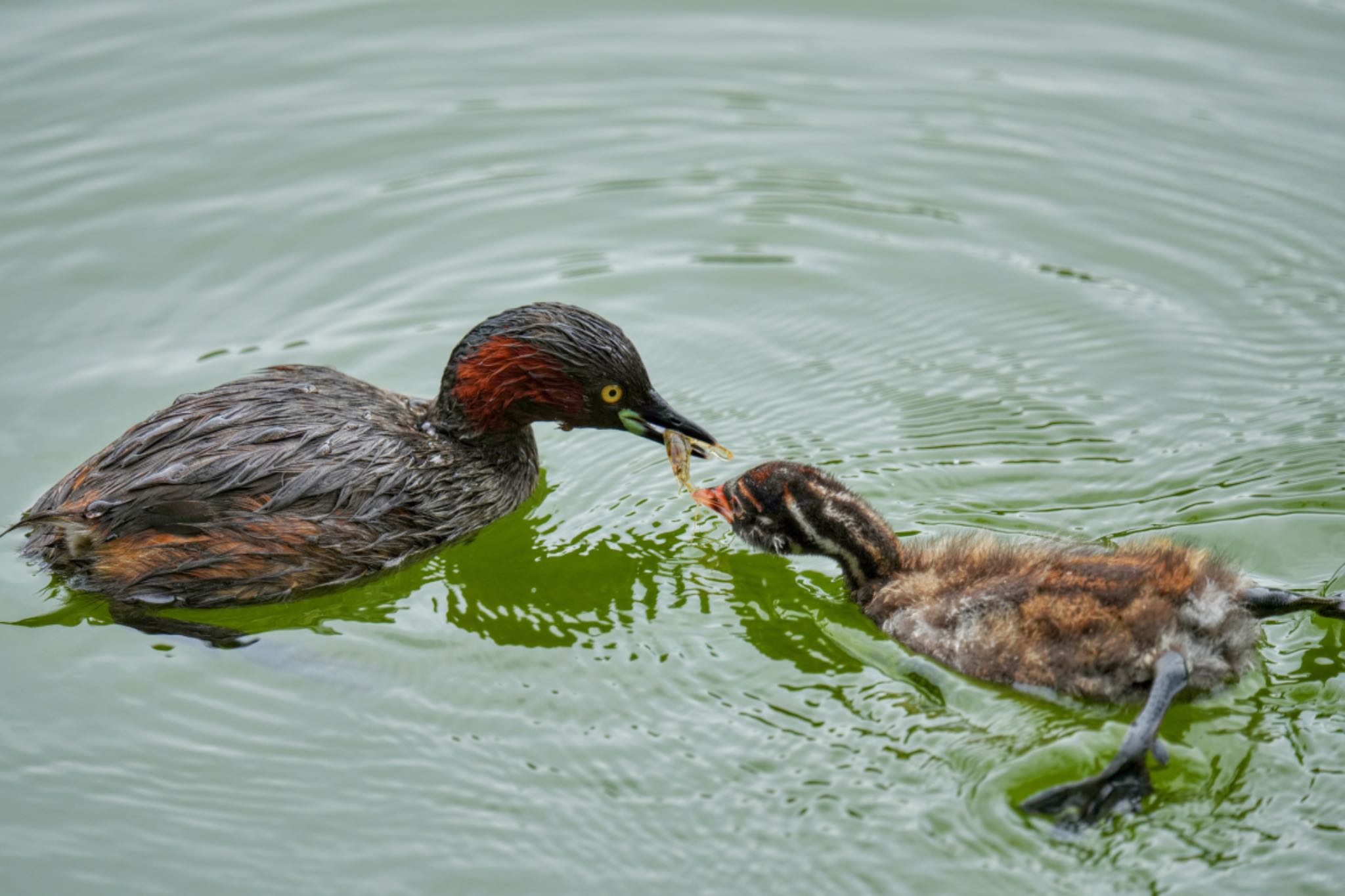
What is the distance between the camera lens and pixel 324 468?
6.77 metres

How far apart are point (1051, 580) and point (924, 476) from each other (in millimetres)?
1579

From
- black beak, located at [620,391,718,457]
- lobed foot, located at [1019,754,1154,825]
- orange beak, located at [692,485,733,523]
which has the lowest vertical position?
lobed foot, located at [1019,754,1154,825]

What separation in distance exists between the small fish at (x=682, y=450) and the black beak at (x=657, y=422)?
0.03 meters

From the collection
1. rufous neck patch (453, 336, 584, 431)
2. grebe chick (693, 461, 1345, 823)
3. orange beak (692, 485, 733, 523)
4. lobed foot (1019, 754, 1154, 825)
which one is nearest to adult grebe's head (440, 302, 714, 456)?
rufous neck patch (453, 336, 584, 431)

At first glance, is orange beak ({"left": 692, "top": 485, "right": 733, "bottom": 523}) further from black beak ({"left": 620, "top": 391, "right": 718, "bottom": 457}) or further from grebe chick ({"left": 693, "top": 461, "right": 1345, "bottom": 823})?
grebe chick ({"left": 693, "top": 461, "right": 1345, "bottom": 823})

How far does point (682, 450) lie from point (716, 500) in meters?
0.36

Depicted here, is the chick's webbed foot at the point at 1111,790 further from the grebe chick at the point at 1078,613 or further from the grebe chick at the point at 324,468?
the grebe chick at the point at 324,468

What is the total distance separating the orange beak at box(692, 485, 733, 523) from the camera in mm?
6902

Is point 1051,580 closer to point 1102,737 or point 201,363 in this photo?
point 1102,737

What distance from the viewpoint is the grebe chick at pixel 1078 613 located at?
5.47 metres

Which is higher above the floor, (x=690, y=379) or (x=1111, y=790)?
(x=690, y=379)

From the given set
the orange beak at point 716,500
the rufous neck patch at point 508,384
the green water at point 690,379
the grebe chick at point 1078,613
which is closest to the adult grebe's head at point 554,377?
the rufous neck patch at point 508,384

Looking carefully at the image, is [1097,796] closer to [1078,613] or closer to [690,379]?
[1078,613]

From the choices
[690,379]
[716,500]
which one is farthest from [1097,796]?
[690,379]
